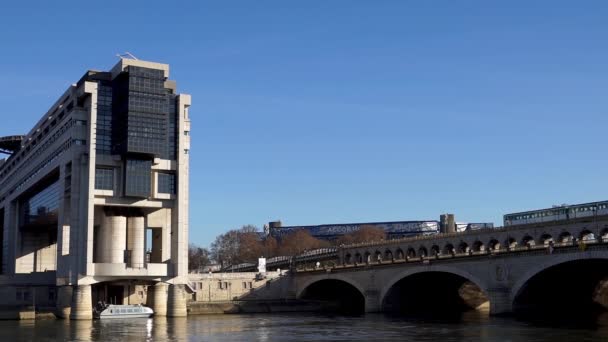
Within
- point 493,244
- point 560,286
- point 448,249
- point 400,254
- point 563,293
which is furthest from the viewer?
point 400,254

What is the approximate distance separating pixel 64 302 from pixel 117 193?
19.7 meters

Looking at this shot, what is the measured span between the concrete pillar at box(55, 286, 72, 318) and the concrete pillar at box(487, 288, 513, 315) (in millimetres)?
65988

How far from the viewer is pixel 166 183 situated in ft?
429

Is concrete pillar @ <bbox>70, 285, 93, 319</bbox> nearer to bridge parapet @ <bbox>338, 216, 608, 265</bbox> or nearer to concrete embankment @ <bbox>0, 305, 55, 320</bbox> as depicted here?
concrete embankment @ <bbox>0, 305, 55, 320</bbox>

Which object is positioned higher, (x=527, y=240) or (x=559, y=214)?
(x=559, y=214)

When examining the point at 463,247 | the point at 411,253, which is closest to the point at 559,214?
the point at 463,247

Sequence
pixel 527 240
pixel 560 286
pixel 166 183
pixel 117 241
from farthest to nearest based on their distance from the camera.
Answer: pixel 117 241
pixel 166 183
pixel 527 240
pixel 560 286

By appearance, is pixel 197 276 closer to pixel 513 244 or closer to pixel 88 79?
pixel 88 79

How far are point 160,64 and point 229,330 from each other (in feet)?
172

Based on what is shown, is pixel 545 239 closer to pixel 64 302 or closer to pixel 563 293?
pixel 563 293

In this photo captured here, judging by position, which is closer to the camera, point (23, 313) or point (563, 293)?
point (563, 293)

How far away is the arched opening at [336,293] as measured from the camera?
533ft

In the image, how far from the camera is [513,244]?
116 meters

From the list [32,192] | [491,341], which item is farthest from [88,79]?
[491,341]
